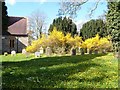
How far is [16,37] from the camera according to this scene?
221 ft

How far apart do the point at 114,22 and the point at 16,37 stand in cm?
3886

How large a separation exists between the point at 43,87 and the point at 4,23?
19739 millimetres

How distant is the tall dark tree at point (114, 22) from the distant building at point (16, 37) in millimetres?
36256

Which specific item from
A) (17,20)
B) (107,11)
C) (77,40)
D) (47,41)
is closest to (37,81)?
(107,11)

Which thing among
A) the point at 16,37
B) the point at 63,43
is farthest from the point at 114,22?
the point at 16,37

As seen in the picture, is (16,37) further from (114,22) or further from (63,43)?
(114,22)

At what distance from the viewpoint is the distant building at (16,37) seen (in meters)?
66.2

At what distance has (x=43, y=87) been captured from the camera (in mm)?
11578

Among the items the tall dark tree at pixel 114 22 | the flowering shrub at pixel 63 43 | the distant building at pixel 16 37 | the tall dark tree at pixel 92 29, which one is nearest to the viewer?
the tall dark tree at pixel 114 22

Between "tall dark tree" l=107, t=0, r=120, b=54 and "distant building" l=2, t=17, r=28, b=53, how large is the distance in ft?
119

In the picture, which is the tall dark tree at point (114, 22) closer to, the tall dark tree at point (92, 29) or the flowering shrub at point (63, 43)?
the flowering shrub at point (63, 43)

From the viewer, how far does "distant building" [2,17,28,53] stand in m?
66.2

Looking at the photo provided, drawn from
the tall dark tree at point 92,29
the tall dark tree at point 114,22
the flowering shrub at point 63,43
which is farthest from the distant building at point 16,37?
the tall dark tree at point 114,22

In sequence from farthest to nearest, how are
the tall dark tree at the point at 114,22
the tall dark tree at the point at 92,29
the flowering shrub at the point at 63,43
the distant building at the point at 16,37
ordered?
the distant building at the point at 16,37 < the tall dark tree at the point at 92,29 < the flowering shrub at the point at 63,43 < the tall dark tree at the point at 114,22
